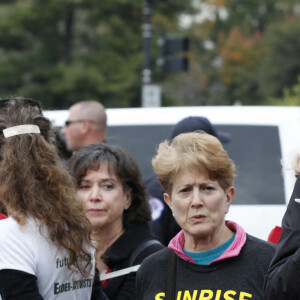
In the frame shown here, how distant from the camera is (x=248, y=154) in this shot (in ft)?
20.4

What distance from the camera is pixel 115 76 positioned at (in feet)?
98.0

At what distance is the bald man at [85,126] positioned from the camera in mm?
6660

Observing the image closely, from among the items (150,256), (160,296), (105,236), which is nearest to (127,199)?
(105,236)

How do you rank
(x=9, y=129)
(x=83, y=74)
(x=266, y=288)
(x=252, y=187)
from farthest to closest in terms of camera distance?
(x=83, y=74), (x=252, y=187), (x=9, y=129), (x=266, y=288)

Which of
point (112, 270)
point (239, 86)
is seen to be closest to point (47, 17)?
point (239, 86)

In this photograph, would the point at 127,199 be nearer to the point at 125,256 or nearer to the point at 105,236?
the point at 105,236

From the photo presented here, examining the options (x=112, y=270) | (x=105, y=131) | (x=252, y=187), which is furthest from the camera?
(x=105, y=131)

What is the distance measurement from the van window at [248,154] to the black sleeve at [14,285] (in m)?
3.04

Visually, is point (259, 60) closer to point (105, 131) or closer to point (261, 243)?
point (105, 131)

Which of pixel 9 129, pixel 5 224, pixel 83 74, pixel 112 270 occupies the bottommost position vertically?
pixel 112 270

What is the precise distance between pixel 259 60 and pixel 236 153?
46.3m

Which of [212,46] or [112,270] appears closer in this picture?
[112,270]

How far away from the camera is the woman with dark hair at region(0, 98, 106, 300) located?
9.71 ft

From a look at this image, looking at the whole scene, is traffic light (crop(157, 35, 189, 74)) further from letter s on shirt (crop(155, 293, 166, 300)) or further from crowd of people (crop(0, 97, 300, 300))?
letter s on shirt (crop(155, 293, 166, 300))
